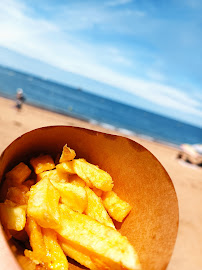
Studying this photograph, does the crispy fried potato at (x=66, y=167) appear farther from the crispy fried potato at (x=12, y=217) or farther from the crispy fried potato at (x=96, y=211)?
the crispy fried potato at (x=12, y=217)

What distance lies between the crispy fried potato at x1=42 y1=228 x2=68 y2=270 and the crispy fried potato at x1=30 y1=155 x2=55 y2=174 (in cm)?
36

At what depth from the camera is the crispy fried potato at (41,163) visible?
1617 mm

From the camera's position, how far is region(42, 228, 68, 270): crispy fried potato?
1.32 meters

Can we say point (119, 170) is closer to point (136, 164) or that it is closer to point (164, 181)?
point (136, 164)

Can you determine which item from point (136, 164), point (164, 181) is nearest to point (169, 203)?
point (164, 181)

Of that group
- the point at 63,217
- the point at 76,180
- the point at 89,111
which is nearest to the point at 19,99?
Answer: the point at 76,180

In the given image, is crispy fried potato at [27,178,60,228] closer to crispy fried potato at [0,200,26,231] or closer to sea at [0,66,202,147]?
crispy fried potato at [0,200,26,231]

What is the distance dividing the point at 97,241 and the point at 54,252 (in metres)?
0.24

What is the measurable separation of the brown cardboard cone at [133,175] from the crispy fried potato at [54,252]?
0.16 metres

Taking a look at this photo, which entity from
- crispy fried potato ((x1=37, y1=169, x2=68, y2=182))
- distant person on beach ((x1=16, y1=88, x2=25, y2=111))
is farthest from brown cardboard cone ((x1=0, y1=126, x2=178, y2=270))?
distant person on beach ((x1=16, y1=88, x2=25, y2=111))

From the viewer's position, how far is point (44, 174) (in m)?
1.66

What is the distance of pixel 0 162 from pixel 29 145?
32cm

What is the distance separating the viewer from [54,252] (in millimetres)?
1378

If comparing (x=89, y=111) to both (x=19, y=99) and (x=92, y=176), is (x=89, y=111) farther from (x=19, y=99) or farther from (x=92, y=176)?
(x=92, y=176)
